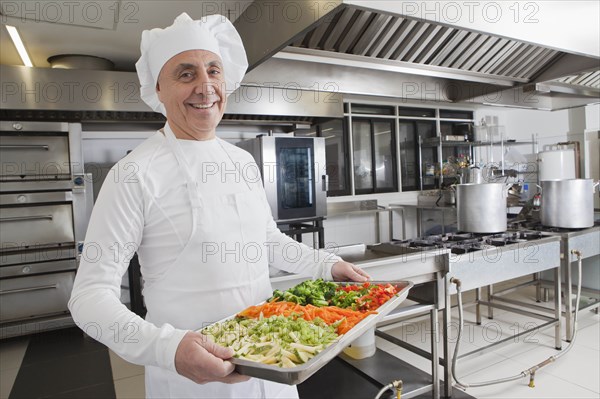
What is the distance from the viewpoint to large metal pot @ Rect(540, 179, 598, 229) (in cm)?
308

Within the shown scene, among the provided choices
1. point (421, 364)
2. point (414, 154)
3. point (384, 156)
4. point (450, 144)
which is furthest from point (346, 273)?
point (414, 154)

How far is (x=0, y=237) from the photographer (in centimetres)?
357

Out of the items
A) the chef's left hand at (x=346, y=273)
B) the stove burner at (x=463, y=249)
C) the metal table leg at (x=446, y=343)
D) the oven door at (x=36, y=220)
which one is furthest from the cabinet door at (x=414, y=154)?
the chef's left hand at (x=346, y=273)

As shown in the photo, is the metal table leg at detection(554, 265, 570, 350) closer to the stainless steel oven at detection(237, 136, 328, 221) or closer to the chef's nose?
the stainless steel oven at detection(237, 136, 328, 221)

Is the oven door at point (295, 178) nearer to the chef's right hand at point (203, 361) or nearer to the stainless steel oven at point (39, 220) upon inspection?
the stainless steel oven at point (39, 220)

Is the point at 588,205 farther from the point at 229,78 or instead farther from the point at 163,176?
the point at 163,176

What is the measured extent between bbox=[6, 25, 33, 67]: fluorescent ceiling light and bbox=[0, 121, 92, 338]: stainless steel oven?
0.63 metres

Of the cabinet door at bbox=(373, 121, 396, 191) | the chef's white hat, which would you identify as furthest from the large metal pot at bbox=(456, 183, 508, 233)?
the cabinet door at bbox=(373, 121, 396, 191)

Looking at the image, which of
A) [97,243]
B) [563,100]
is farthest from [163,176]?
[563,100]

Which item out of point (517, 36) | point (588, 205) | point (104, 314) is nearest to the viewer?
point (104, 314)

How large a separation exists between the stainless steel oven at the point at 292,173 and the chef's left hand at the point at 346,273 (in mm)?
2636

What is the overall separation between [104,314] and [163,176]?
16.4 inches

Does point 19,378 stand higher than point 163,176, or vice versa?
point 163,176

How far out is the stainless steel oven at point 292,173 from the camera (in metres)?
4.15
